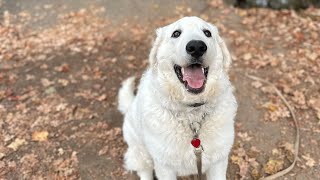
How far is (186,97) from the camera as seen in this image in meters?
3.08

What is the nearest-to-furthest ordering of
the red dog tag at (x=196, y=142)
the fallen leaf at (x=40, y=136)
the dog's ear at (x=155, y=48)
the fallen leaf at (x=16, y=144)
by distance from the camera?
1. the red dog tag at (x=196, y=142)
2. the dog's ear at (x=155, y=48)
3. the fallen leaf at (x=16, y=144)
4. the fallen leaf at (x=40, y=136)

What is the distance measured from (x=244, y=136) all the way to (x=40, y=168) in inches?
94.0

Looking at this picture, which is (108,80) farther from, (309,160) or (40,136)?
(309,160)

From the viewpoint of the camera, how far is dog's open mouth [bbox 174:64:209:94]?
2982 mm

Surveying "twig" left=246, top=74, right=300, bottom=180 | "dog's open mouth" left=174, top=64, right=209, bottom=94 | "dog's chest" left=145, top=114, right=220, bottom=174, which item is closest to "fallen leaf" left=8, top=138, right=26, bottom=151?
"dog's chest" left=145, top=114, right=220, bottom=174

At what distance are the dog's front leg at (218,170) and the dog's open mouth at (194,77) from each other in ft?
2.60

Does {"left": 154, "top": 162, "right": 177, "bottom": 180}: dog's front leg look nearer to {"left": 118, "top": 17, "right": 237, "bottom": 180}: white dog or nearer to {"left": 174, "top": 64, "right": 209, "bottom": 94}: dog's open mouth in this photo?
{"left": 118, "top": 17, "right": 237, "bottom": 180}: white dog

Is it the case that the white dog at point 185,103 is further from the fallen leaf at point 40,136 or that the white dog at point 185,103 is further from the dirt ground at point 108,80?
the fallen leaf at point 40,136

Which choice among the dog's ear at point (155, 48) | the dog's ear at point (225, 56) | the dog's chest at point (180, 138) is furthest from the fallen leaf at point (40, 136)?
the dog's ear at point (225, 56)

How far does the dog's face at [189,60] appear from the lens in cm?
292

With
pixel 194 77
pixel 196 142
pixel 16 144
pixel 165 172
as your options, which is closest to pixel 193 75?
pixel 194 77

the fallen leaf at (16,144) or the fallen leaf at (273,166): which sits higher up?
the fallen leaf at (16,144)

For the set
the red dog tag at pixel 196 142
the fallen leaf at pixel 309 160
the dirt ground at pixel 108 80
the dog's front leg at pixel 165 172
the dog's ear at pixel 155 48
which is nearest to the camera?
the red dog tag at pixel 196 142

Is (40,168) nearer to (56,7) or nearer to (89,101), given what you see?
(89,101)
